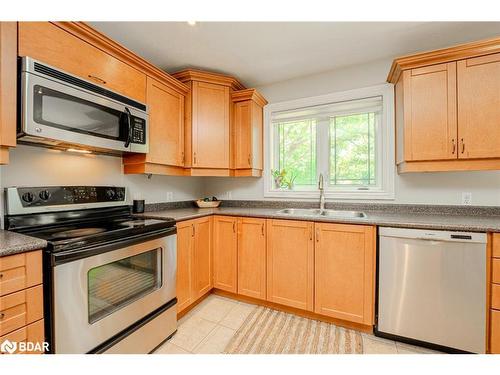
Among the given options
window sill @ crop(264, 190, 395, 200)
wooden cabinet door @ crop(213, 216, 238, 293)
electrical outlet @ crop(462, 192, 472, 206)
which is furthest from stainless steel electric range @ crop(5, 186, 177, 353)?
electrical outlet @ crop(462, 192, 472, 206)

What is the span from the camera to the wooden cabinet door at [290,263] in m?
2.01

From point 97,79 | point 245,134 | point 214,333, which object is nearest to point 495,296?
point 214,333

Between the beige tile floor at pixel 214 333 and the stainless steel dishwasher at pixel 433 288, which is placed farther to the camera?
the beige tile floor at pixel 214 333

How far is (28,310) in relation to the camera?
101 cm

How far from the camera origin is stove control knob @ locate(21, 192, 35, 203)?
1.43 meters

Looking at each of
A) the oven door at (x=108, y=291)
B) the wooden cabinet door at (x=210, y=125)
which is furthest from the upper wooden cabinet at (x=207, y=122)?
the oven door at (x=108, y=291)

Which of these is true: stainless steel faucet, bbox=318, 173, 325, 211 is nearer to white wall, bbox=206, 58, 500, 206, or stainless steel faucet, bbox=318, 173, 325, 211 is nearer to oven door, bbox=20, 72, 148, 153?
white wall, bbox=206, 58, 500, 206

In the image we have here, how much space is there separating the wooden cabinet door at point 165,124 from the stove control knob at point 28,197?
0.81m

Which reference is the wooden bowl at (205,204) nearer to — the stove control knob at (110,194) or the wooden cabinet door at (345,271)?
the stove control knob at (110,194)

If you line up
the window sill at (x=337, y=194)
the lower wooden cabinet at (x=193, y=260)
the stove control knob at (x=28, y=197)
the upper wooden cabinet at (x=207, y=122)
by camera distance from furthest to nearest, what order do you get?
the upper wooden cabinet at (x=207, y=122) → the window sill at (x=337, y=194) → the lower wooden cabinet at (x=193, y=260) → the stove control knob at (x=28, y=197)

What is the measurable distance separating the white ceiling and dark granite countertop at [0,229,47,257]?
1630 mm
